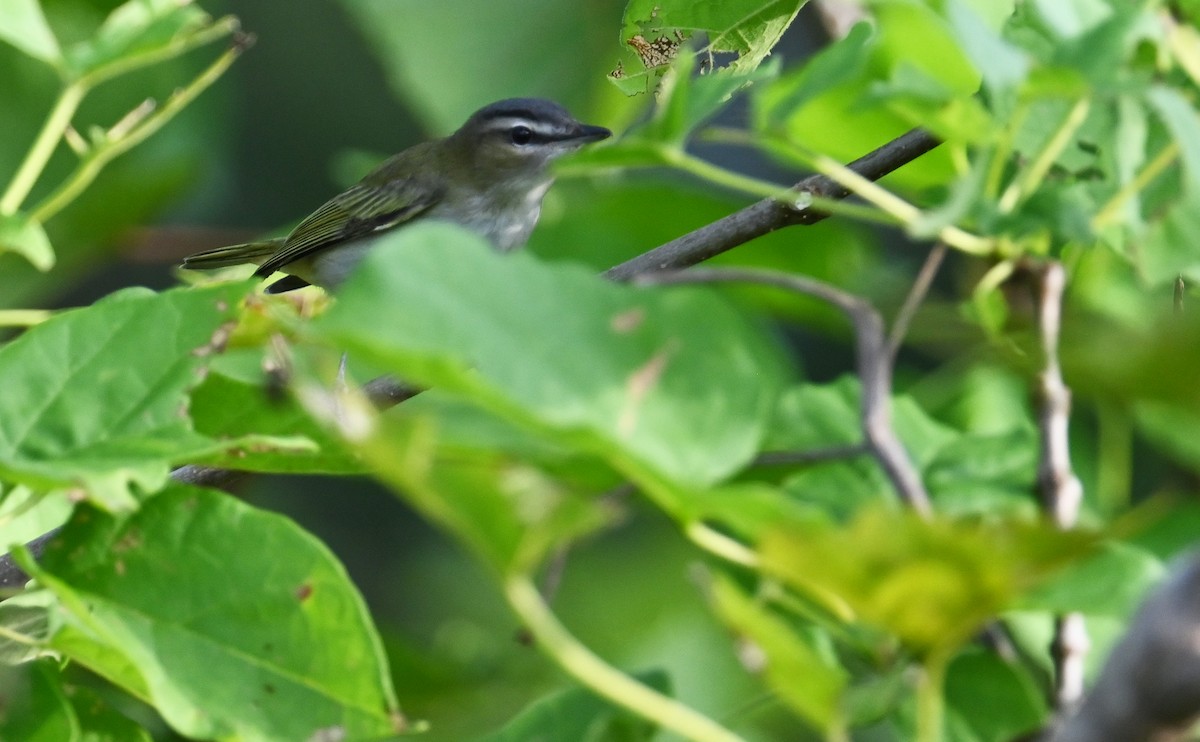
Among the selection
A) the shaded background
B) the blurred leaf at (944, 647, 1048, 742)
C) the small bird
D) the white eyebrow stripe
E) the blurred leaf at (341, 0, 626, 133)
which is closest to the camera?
the blurred leaf at (944, 647, 1048, 742)

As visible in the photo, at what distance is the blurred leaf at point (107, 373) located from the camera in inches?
42.9

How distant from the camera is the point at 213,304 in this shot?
1.10 m

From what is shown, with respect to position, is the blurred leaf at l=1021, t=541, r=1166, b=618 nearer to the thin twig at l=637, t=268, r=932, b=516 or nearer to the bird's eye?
the thin twig at l=637, t=268, r=932, b=516

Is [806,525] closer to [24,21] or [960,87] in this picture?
[960,87]

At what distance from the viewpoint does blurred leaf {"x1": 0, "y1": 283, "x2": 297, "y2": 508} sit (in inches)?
42.9

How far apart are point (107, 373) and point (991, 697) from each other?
2.41 feet

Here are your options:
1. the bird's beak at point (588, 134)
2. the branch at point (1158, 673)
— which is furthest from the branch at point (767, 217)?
the bird's beak at point (588, 134)

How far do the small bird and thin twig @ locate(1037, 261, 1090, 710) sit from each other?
277 centimetres

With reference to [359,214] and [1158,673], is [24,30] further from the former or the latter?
[359,214]

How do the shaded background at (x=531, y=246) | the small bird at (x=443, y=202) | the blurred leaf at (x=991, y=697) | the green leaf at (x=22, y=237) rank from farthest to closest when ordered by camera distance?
the small bird at (x=443, y=202) → the shaded background at (x=531, y=246) → the green leaf at (x=22, y=237) → the blurred leaf at (x=991, y=697)

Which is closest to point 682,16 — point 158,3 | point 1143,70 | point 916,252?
point 1143,70

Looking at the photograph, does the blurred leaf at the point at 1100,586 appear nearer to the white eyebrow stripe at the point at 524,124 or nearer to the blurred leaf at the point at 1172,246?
the blurred leaf at the point at 1172,246

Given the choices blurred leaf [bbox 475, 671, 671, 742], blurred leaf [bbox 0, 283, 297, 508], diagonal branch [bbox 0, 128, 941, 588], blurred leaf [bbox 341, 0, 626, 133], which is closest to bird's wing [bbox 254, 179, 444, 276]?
blurred leaf [bbox 341, 0, 626, 133]

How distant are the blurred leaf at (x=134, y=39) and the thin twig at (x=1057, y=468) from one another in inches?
33.6
